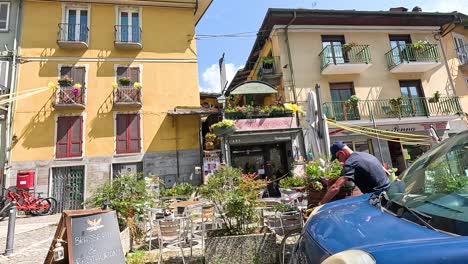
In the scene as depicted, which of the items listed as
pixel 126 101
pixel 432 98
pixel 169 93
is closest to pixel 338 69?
pixel 432 98

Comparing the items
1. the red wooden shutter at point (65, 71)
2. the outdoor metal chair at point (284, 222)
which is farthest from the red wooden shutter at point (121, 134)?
the outdoor metal chair at point (284, 222)

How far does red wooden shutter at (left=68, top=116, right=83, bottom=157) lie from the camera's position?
1393 centimetres

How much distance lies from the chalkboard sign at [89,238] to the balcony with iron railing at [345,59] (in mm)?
14534

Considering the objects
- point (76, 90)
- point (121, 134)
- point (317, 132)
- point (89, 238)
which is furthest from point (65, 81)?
point (317, 132)

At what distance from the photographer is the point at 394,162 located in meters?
16.2

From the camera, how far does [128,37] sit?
1595cm

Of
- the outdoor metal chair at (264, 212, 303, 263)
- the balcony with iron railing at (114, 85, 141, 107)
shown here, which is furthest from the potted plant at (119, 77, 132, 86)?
the outdoor metal chair at (264, 212, 303, 263)

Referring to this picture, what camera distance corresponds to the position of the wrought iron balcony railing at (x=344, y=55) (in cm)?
1602

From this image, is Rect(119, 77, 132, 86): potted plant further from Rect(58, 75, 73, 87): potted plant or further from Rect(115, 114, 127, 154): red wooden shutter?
Rect(58, 75, 73, 87): potted plant

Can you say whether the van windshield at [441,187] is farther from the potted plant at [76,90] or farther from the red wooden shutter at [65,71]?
the red wooden shutter at [65,71]

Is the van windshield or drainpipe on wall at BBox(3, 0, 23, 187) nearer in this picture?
the van windshield

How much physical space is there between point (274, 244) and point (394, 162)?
591 inches

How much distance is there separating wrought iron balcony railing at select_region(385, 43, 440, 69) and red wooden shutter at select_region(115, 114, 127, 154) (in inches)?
626

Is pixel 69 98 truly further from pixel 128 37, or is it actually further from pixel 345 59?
pixel 345 59
